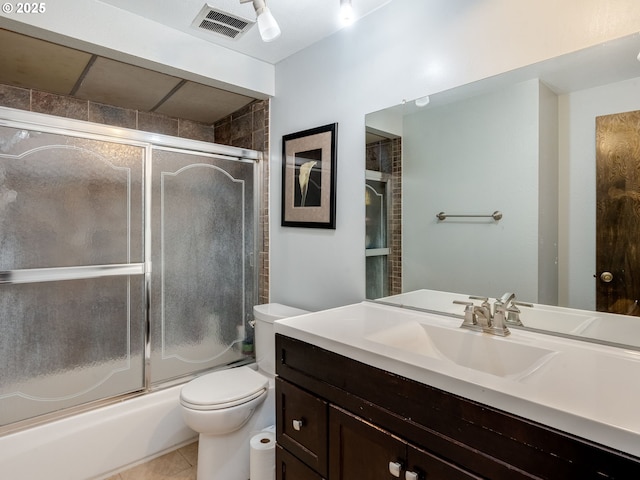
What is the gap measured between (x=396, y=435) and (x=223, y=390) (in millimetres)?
1028

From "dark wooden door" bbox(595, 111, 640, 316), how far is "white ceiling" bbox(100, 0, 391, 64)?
3.78 feet

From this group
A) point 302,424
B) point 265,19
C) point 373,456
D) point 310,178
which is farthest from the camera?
point 310,178

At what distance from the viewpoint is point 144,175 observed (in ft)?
6.59

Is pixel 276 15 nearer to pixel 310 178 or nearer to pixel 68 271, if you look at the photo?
pixel 310 178

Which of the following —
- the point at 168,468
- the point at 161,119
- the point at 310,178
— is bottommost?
the point at 168,468

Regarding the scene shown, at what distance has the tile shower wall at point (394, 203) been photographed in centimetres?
169

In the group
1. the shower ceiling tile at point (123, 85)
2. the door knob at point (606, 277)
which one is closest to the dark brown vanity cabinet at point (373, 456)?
the door knob at point (606, 277)

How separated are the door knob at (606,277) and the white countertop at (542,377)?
0.71ft

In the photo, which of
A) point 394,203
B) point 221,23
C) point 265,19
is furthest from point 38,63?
point 394,203

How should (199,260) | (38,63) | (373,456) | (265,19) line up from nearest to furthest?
(373,456)
(265,19)
(38,63)
(199,260)

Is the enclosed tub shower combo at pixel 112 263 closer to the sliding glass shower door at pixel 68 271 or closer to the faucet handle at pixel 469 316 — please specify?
the sliding glass shower door at pixel 68 271

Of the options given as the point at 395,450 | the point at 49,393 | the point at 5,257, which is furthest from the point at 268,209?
the point at 395,450

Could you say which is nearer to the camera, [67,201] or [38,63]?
[67,201]

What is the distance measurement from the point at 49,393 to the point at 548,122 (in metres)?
2.48
